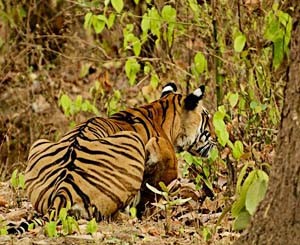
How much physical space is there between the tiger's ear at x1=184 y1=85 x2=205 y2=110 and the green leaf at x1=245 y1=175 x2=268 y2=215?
3.85 metres

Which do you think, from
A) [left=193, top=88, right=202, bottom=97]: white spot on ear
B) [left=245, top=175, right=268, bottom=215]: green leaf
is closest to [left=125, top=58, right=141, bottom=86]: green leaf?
[left=193, top=88, right=202, bottom=97]: white spot on ear

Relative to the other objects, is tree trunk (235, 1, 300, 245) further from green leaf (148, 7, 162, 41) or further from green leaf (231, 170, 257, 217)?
green leaf (148, 7, 162, 41)

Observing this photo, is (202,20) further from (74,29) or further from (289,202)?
(74,29)

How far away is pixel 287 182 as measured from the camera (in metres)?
4.36

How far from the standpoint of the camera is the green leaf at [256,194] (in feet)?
14.9

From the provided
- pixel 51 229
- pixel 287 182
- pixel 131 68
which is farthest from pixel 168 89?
pixel 287 182

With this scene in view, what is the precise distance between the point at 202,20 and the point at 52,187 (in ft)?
6.98

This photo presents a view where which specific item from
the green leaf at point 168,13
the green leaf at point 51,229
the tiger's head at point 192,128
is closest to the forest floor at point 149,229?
the green leaf at point 51,229

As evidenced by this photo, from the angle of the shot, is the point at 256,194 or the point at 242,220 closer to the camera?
the point at 256,194

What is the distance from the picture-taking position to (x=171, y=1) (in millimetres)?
8406

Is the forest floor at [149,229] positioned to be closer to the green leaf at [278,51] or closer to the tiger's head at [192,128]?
the tiger's head at [192,128]

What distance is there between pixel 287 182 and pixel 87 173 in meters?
3.00

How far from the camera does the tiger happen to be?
7078mm

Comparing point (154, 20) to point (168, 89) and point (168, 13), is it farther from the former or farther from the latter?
point (168, 89)
